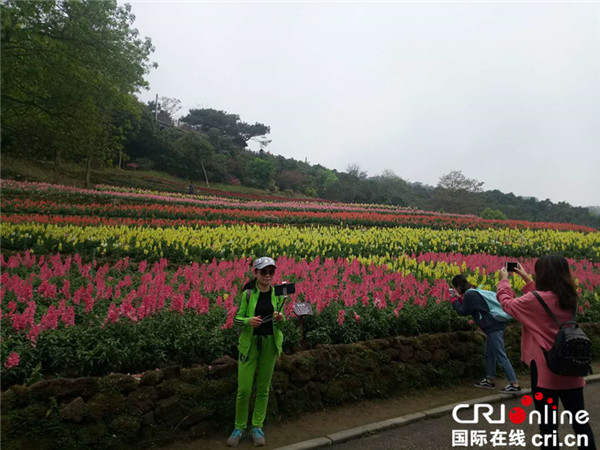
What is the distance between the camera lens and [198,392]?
3.80 meters

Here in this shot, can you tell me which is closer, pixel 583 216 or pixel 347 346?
pixel 347 346

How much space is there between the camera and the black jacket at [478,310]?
5.04 metres

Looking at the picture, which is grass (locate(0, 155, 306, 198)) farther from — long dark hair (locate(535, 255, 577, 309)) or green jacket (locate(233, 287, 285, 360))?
long dark hair (locate(535, 255, 577, 309))

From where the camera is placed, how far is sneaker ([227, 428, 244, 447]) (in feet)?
11.9

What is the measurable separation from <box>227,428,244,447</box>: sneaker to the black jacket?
3.09 metres

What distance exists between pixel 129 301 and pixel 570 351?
4.21 m

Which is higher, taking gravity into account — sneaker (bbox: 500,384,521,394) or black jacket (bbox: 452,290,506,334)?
black jacket (bbox: 452,290,506,334)

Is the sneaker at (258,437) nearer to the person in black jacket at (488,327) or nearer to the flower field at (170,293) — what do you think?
the flower field at (170,293)

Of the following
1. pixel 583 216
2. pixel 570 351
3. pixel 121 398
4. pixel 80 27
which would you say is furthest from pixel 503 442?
pixel 583 216

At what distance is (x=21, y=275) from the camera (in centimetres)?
588

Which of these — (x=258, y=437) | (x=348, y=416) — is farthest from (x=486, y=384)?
(x=258, y=437)

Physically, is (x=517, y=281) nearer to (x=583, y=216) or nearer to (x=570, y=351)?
(x=570, y=351)

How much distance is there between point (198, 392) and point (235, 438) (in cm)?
55

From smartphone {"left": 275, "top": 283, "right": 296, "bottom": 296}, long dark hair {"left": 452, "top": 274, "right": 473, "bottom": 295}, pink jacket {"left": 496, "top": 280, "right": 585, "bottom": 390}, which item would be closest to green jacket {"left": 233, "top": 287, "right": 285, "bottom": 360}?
smartphone {"left": 275, "top": 283, "right": 296, "bottom": 296}
